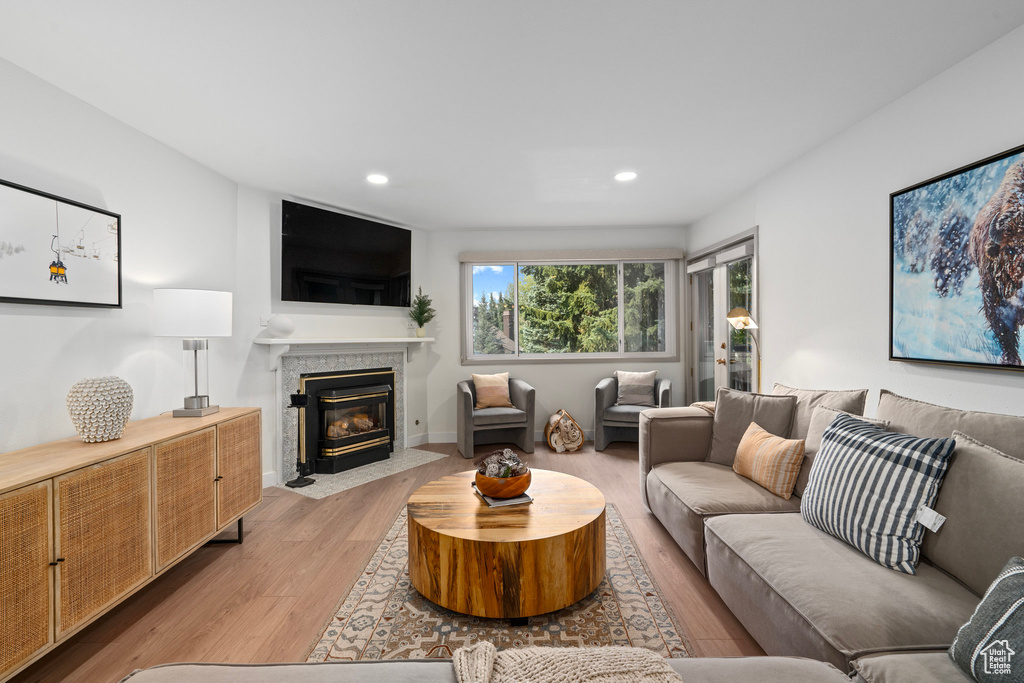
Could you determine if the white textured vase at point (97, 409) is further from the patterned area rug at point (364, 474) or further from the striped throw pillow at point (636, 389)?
the striped throw pillow at point (636, 389)

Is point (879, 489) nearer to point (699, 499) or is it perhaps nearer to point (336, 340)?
point (699, 499)

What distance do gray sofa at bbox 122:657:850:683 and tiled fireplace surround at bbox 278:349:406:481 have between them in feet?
10.5

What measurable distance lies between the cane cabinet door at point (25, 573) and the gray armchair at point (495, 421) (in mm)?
3193

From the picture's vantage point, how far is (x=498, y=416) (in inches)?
Result: 183

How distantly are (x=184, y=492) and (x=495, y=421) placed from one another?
280 cm

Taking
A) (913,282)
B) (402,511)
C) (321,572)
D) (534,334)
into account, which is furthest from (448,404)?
(913,282)

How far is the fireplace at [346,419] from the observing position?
4145 millimetres

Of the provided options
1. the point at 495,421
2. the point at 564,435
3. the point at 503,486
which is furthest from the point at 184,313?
the point at 564,435

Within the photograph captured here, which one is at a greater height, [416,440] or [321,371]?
[321,371]

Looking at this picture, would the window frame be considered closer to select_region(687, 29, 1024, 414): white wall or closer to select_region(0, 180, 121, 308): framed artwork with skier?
select_region(687, 29, 1024, 414): white wall

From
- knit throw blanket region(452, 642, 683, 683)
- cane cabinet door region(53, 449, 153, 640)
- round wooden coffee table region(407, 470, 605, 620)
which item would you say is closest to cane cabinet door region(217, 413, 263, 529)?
cane cabinet door region(53, 449, 153, 640)

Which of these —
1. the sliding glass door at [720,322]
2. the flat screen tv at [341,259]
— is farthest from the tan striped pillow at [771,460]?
the flat screen tv at [341,259]

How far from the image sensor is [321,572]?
243cm

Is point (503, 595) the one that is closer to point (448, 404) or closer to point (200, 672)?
point (200, 672)
